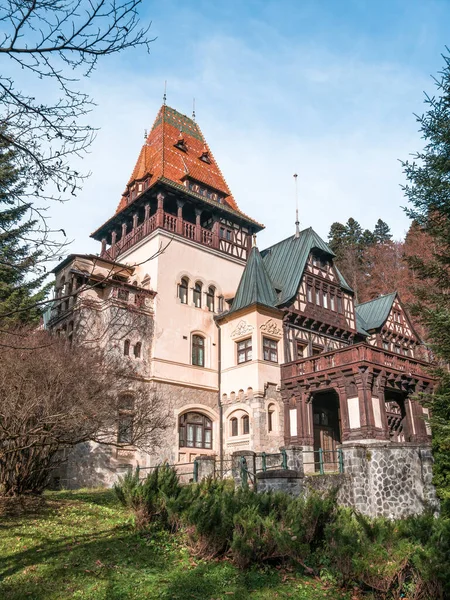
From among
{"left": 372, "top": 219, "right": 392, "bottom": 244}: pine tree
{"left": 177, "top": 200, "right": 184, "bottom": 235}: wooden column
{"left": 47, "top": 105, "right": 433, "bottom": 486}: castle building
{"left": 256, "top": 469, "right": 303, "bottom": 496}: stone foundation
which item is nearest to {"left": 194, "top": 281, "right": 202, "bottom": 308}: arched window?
{"left": 47, "top": 105, "right": 433, "bottom": 486}: castle building

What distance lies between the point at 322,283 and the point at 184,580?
20.7 metres

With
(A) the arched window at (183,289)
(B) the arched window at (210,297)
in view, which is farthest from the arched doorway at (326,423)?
(A) the arched window at (183,289)

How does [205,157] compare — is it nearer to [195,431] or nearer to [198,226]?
[198,226]

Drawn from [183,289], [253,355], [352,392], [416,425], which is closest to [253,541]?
[352,392]

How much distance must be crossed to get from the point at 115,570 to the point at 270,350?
16533 millimetres

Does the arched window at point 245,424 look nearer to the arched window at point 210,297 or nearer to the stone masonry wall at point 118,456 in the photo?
the stone masonry wall at point 118,456

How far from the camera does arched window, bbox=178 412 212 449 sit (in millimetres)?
23266

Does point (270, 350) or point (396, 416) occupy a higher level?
point (270, 350)

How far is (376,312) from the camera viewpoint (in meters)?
32.2

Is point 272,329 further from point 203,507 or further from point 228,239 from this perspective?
point 203,507

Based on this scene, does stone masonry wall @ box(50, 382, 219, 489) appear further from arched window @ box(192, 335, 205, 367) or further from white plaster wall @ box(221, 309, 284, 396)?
white plaster wall @ box(221, 309, 284, 396)

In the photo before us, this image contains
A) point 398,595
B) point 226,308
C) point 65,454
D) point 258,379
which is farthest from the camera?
point 226,308

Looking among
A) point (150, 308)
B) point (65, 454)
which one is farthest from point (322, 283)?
point (65, 454)

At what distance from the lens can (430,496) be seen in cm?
1614
